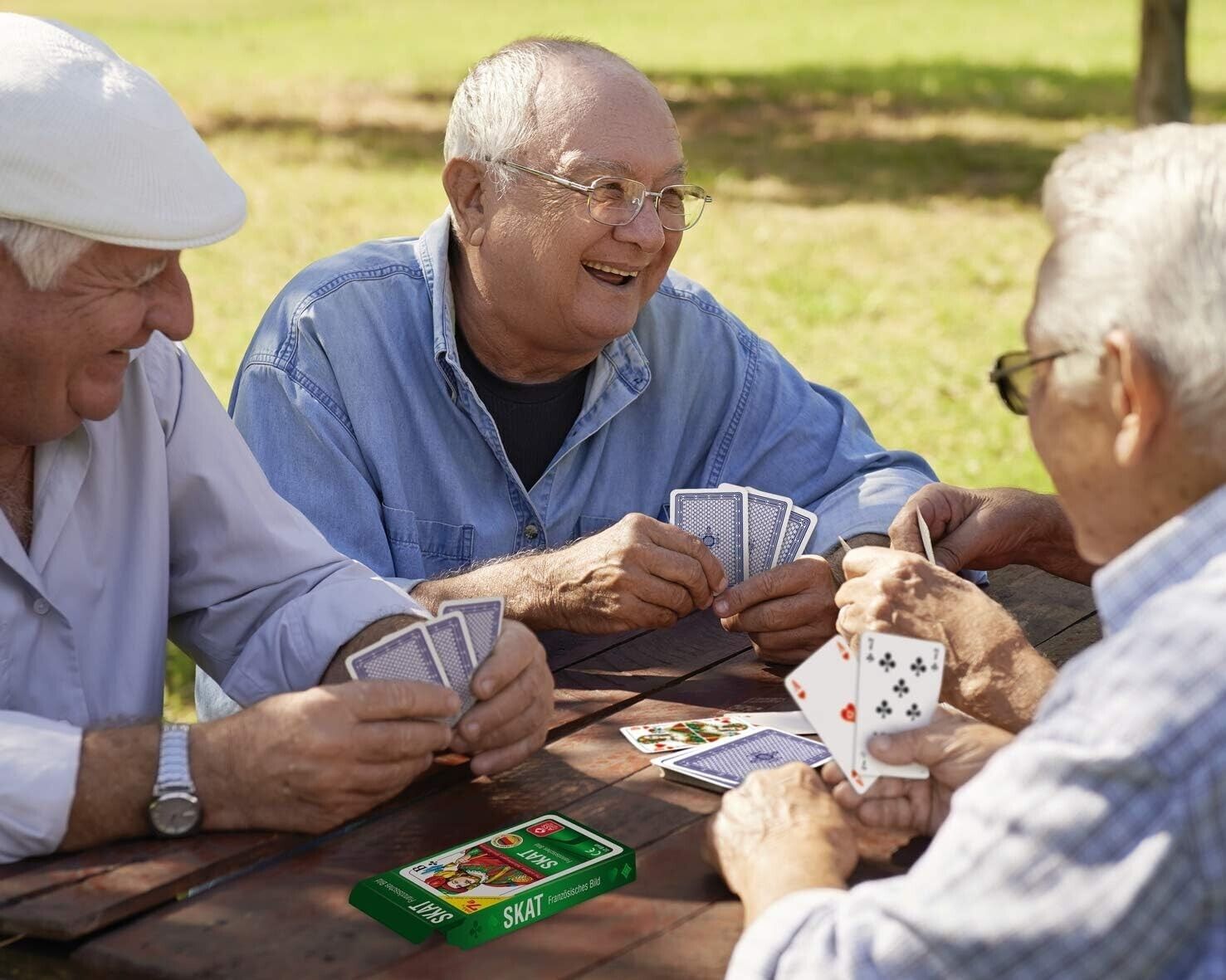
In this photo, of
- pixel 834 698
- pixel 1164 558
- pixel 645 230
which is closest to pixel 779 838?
pixel 834 698

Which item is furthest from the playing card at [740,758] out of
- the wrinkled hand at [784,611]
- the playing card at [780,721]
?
the wrinkled hand at [784,611]

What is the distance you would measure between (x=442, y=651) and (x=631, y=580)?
1.99 ft

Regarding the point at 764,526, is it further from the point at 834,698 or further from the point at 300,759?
the point at 300,759

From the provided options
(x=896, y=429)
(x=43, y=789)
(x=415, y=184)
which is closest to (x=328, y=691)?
(x=43, y=789)

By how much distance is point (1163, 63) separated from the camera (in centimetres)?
1192

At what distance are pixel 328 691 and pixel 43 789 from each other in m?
0.40

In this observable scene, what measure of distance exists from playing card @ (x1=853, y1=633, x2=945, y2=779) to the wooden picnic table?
0.13 meters

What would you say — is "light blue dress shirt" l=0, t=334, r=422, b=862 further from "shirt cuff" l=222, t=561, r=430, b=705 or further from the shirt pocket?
the shirt pocket

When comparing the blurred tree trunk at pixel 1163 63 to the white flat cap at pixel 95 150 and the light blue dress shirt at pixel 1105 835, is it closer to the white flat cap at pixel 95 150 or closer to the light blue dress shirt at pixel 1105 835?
the white flat cap at pixel 95 150

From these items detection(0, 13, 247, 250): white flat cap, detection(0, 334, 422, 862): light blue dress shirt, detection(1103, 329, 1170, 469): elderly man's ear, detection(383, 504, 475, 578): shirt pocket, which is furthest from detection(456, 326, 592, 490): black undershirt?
Answer: detection(1103, 329, 1170, 469): elderly man's ear

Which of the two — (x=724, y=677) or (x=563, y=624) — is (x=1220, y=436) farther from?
(x=563, y=624)

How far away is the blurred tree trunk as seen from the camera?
1185 cm

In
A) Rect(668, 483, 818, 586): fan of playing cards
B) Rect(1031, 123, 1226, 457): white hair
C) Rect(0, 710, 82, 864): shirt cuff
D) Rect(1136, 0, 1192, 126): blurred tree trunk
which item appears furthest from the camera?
Rect(1136, 0, 1192, 126): blurred tree trunk

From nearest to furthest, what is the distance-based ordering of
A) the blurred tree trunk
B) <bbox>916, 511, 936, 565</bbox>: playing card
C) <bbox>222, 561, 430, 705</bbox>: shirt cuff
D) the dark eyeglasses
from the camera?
1. the dark eyeglasses
2. <bbox>222, 561, 430, 705</bbox>: shirt cuff
3. <bbox>916, 511, 936, 565</bbox>: playing card
4. the blurred tree trunk
